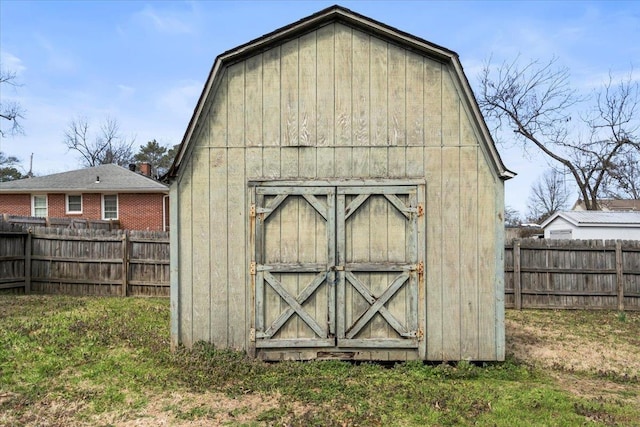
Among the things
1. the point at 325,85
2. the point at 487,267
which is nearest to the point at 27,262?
the point at 325,85

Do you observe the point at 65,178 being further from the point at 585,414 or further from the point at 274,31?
the point at 585,414

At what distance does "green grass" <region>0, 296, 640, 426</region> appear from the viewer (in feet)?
14.4

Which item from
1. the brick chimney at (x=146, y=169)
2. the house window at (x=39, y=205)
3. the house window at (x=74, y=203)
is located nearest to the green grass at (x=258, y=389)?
the house window at (x=74, y=203)

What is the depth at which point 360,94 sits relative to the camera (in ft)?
19.5

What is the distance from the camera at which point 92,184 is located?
22.6 m

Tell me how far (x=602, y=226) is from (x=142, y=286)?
47.9ft

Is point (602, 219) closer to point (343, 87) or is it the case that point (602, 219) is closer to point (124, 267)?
point (343, 87)

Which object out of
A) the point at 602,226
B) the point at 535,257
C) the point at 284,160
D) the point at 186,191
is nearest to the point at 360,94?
the point at 284,160

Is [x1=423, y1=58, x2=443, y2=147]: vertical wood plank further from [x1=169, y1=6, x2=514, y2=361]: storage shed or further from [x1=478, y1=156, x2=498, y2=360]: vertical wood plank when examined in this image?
[x1=478, y1=156, x2=498, y2=360]: vertical wood plank

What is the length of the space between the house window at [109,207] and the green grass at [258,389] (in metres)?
17.0

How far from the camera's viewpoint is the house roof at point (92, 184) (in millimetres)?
22062

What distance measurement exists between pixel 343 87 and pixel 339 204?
1.67m

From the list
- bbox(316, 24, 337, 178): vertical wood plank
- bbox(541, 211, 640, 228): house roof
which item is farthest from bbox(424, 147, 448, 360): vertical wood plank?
bbox(541, 211, 640, 228): house roof

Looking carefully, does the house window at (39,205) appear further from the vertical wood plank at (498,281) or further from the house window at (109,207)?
the vertical wood plank at (498,281)
